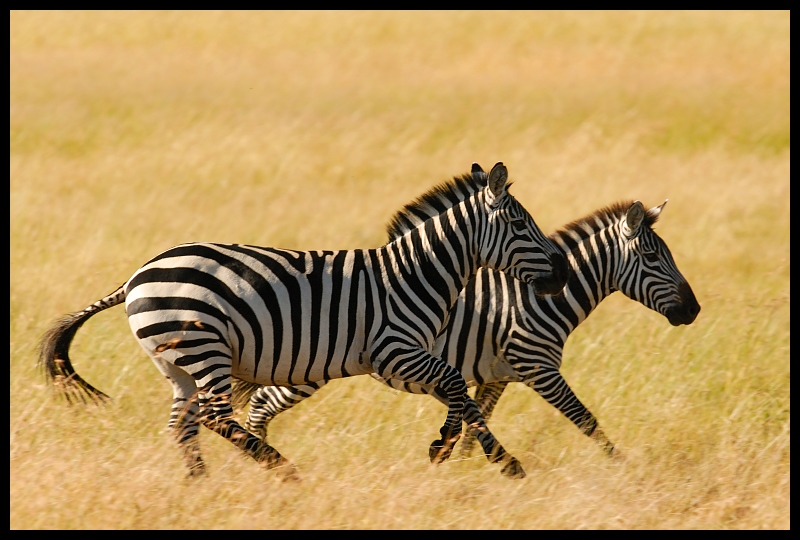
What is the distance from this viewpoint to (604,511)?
225 inches

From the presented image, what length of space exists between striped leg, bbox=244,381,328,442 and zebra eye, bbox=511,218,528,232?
1.77 m

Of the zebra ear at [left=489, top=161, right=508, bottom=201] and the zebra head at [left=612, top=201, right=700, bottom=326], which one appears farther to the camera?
the zebra head at [left=612, top=201, right=700, bottom=326]

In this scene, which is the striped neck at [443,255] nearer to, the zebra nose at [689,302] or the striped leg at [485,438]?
the striped leg at [485,438]

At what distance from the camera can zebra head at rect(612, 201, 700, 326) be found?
24.0 ft

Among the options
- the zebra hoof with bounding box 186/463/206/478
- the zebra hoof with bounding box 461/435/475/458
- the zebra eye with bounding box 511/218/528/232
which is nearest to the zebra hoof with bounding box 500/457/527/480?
the zebra hoof with bounding box 461/435/475/458

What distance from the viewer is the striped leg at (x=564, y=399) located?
276 inches

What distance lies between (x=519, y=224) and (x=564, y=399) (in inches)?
54.0

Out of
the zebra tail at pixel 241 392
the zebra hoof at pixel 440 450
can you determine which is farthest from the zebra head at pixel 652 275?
the zebra tail at pixel 241 392

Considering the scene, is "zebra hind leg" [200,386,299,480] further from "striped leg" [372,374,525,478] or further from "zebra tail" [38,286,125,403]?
"striped leg" [372,374,525,478]

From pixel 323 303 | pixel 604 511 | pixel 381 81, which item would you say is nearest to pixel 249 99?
pixel 381 81

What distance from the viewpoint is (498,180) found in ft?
21.1

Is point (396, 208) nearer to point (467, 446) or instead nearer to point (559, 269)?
point (467, 446)

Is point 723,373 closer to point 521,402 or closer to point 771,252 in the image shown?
point 521,402

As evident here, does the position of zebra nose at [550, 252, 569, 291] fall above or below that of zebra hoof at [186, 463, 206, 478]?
above
